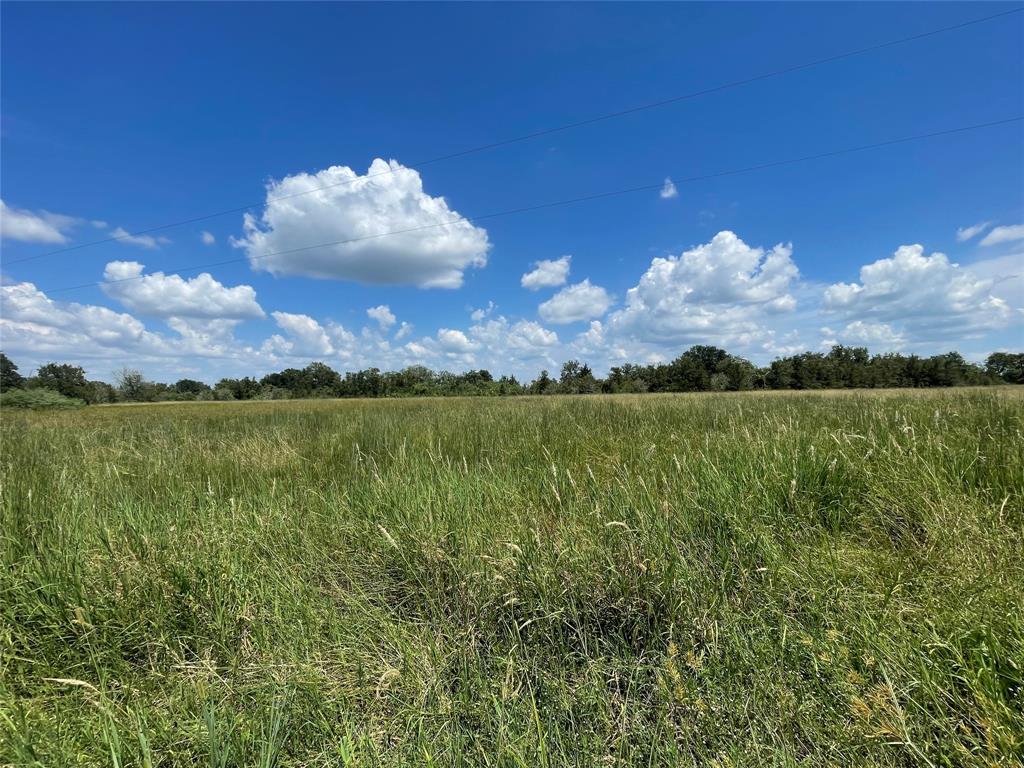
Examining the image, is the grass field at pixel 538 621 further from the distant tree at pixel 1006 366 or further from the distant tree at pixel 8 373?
the distant tree at pixel 8 373

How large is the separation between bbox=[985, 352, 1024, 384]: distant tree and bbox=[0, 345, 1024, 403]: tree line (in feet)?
0.32

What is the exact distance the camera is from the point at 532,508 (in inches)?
110

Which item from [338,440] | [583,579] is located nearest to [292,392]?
[338,440]

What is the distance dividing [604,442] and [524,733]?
3788 mm

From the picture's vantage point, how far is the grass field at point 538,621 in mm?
1251

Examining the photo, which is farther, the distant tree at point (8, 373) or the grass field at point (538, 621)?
the distant tree at point (8, 373)

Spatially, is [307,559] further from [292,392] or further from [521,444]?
[292,392]

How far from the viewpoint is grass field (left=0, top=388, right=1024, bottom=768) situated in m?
1.25

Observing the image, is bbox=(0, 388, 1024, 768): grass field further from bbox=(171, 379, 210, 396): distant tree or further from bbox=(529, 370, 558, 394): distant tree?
bbox=(171, 379, 210, 396): distant tree

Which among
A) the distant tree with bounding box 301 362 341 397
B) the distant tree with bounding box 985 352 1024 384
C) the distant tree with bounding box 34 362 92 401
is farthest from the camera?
the distant tree with bounding box 301 362 341 397

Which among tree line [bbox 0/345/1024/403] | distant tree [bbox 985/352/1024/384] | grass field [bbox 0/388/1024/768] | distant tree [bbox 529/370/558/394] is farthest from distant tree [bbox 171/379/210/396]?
distant tree [bbox 985/352/1024/384]

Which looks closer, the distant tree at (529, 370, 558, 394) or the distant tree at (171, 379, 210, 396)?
the distant tree at (529, 370, 558, 394)

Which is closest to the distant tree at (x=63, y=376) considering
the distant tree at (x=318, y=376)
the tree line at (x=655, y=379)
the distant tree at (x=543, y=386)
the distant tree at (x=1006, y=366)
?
the tree line at (x=655, y=379)

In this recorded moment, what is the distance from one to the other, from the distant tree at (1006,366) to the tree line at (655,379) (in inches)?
3.8
